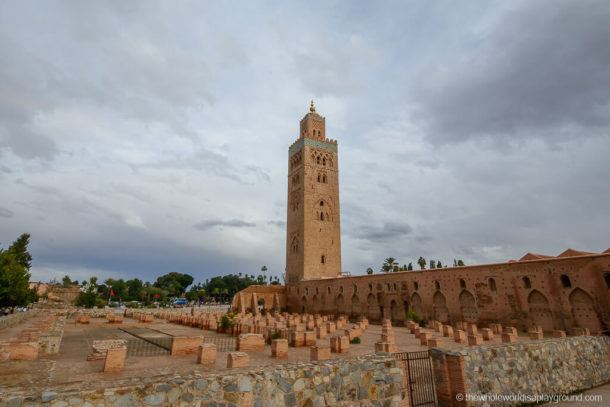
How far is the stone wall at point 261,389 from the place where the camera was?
10.4 feet

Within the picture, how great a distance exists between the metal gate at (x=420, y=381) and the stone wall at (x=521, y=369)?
0.17 metres

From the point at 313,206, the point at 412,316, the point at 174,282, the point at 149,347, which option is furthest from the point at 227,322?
the point at 174,282

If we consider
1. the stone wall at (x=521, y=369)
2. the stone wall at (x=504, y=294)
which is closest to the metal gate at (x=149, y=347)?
the stone wall at (x=521, y=369)

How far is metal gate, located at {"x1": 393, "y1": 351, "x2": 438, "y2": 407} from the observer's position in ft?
21.2

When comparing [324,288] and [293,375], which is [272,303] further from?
[293,375]

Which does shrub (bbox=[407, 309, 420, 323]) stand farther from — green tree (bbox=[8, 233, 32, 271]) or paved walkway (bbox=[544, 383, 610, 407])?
green tree (bbox=[8, 233, 32, 271])

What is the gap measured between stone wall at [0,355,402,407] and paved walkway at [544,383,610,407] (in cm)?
574

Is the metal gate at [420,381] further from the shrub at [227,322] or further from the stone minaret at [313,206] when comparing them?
→ the stone minaret at [313,206]

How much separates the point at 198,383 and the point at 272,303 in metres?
37.9

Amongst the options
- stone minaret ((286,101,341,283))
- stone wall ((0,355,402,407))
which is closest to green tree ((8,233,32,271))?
stone minaret ((286,101,341,283))

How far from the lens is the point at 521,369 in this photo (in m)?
7.90

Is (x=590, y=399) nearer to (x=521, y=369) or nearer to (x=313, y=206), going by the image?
(x=521, y=369)

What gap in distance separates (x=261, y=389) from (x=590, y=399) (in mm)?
9047

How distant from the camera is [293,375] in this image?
443 cm
